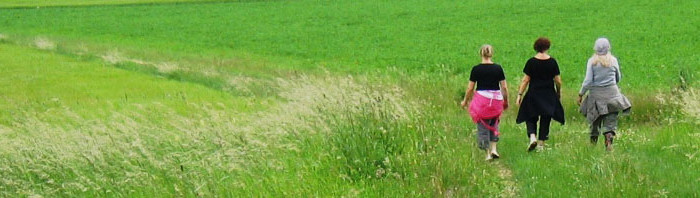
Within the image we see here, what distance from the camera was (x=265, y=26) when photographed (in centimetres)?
4247

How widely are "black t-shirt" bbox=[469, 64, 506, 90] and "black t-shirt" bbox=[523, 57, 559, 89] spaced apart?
0.60 metres

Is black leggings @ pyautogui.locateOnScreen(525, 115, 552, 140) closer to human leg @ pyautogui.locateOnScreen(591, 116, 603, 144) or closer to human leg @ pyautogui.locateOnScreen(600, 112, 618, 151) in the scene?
human leg @ pyautogui.locateOnScreen(591, 116, 603, 144)

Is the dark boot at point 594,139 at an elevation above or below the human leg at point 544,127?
below

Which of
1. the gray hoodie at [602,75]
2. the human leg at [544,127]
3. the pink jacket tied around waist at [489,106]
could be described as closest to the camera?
the pink jacket tied around waist at [489,106]

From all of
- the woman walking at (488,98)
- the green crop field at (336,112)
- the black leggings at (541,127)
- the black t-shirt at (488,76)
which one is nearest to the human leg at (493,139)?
the woman walking at (488,98)

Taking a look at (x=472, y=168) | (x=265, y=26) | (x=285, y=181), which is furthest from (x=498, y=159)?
(x=265, y=26)

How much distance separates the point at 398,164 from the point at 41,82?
14.5 meters

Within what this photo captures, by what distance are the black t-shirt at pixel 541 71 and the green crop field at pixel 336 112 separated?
84cm

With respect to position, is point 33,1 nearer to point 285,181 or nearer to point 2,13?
point 2,13

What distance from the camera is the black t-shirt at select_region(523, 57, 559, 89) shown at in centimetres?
1116

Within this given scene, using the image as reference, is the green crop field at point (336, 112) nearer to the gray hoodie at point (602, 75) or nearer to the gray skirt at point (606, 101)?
the gray skirt at point (606, 101)

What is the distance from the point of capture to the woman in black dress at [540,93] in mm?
11164

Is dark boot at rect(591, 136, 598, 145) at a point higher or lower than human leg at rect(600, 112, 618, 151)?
lower

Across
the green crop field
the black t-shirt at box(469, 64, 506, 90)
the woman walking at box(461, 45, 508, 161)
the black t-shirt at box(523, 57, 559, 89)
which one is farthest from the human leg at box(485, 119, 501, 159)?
the black t-shirt at box(523, 57, 559, 89)
